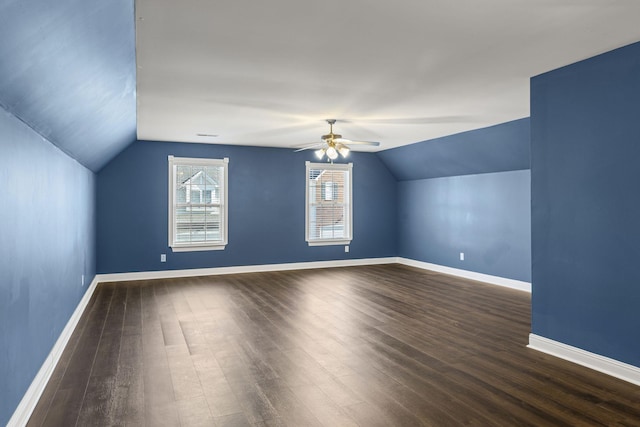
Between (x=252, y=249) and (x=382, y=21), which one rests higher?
(x=382, y=21)

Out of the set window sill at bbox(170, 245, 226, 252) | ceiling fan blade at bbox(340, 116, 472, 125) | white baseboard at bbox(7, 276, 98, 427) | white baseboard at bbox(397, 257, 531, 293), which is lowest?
white baseboard at bbox(7, 276, 98, 427)

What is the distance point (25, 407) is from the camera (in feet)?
8.19

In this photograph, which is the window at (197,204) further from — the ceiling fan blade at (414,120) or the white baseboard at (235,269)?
the ceiling fan blade at (414,120)

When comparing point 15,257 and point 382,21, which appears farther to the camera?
point 382,21

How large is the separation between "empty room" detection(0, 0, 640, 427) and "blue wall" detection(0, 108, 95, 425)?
0.09 feet

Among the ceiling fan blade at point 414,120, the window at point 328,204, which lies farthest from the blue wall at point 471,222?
the ceiling fan blade at point 414,120

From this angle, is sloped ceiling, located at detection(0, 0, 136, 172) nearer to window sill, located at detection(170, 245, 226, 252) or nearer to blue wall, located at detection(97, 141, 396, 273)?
blue wall, located at detection(97, 141, 396, 273)

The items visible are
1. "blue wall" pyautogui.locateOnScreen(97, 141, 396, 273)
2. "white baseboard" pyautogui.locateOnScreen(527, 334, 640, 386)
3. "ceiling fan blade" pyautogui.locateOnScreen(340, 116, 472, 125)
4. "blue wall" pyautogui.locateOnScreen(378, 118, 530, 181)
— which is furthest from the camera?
"blue wall" pyautogui.locateOnScreen(97, 141, 396, 273)

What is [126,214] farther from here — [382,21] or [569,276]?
[569,276]

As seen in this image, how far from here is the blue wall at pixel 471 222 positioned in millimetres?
6465

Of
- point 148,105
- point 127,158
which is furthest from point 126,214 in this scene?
point 148,105

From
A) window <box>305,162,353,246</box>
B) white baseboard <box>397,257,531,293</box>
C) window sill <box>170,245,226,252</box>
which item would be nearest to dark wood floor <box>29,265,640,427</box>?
white baseboard <box>397,257,531,293</box>

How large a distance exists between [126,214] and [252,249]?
Answer: 7.55ft

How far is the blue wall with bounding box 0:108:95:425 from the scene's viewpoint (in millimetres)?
2236
